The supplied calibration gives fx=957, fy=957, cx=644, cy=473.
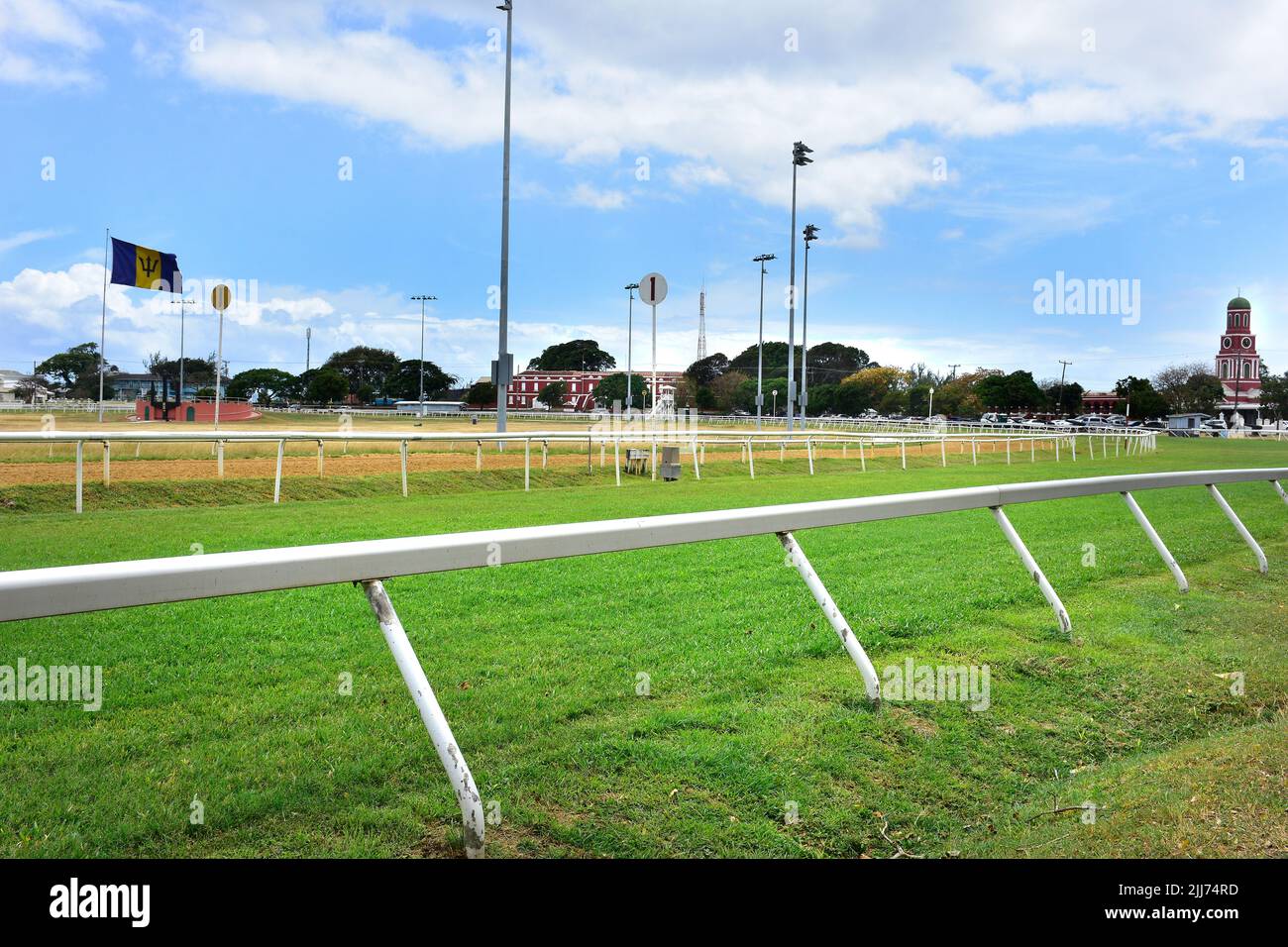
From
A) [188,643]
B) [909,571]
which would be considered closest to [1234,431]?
[909,571]

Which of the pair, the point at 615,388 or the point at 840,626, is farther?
the point at 615,388

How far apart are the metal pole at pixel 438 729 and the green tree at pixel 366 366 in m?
101

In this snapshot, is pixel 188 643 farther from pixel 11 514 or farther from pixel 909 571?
pixel 11 514

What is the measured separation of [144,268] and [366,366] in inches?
2875

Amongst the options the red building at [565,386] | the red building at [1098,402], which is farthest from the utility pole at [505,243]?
the red building at [1098,402]

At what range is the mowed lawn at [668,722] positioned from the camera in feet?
8.70

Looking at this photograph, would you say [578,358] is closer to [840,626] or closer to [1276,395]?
[1276,395]

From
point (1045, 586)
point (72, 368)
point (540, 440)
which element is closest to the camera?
point (1045, 586)

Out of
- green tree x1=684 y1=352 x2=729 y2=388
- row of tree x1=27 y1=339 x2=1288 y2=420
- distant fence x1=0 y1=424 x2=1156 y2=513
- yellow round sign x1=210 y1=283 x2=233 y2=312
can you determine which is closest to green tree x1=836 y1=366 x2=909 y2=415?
row of tree x1=27 y1=339 x2=1288 y2=420

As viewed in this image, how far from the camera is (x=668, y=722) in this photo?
3455 millimetres

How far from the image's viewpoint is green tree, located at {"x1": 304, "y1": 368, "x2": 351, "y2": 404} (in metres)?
87.4

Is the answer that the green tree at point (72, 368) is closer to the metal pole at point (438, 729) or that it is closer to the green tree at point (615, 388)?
the green tree at point (615, 388)

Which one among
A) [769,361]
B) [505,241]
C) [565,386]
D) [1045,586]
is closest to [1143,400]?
[769,361]

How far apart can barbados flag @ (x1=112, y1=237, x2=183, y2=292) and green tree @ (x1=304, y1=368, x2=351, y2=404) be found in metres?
58.3
